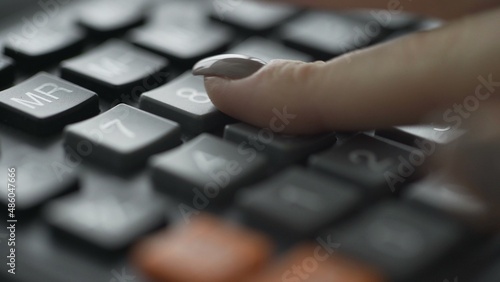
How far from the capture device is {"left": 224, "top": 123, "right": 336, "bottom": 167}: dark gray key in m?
0.40

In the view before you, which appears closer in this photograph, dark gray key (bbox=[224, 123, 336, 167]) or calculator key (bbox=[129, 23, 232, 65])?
dark gray key (bbox=[224, 123, 336, 167])

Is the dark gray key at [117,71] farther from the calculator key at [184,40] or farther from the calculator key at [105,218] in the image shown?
the calculator key at [105,218]

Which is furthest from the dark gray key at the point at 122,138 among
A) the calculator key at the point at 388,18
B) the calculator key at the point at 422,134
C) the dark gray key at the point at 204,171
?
the calculator key at the point at 388,18

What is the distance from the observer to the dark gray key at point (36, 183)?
35cm

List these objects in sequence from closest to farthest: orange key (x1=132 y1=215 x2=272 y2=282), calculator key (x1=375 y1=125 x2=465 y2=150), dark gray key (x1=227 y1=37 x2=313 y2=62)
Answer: orange key (x1=132 y1=215 x2=272 y2=282)
calculator key (x1=375 y1=125 x2=465 y2=150)
dark gray key (x1=227 y1=37 x2=313 y2=62)

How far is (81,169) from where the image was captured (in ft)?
1.27

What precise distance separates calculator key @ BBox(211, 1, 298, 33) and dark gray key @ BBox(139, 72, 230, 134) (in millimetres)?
114

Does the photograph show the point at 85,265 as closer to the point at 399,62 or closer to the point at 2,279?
the point at 2,279

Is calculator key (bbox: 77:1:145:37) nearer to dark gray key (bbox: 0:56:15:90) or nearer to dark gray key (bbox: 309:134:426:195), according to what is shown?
dark gray key (bbox: 0:56:15:90)

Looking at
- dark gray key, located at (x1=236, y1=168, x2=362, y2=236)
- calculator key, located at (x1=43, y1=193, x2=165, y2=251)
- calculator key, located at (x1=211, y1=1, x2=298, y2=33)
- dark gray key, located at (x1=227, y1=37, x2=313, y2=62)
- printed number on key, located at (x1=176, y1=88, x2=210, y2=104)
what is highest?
dark gray key, located at (x1=236, y1=168, x2=362, y2=236)

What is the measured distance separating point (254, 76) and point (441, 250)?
0.54 feet

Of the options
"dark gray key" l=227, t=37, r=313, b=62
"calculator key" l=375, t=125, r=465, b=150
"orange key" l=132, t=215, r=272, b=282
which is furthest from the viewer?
"dark gray key" l=227, t=37, r=313, b=62

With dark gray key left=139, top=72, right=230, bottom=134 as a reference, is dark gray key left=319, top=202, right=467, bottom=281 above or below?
above

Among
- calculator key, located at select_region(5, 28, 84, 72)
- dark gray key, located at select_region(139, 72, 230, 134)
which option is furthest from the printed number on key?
calculator key, located at select_region(5, 28, 84, 72)
